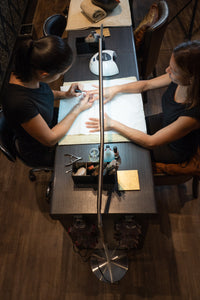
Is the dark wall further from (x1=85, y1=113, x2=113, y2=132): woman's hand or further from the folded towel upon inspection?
(x1=85, y1=113, x2=113, y2=132): woman's hand

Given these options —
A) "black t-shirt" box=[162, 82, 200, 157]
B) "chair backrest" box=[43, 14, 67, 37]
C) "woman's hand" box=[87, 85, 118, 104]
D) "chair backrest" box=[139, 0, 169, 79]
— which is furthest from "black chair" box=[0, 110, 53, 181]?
"chair backrest" box=[139, 0, 169, 79]

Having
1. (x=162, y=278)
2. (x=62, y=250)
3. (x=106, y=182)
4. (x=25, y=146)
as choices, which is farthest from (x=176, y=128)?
(x=62, y=250)

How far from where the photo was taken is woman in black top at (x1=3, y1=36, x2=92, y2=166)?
1.19 m

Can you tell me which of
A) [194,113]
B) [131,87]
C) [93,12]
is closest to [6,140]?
[131,87]

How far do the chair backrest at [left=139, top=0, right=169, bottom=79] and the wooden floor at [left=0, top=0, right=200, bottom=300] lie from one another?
4.35 ft

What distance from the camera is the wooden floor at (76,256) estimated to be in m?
1.69

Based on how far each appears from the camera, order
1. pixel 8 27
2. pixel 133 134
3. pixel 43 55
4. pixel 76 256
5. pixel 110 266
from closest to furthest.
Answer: pixel 43 55 < pixel 133 134 < pixel 110 266 < pixel 76 256 < pixel 8 27

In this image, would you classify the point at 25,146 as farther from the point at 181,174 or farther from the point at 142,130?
the point at 181,174

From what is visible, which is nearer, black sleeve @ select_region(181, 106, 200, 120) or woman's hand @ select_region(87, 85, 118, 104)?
black sleeve @ select_region(181, 106, 200, 120)

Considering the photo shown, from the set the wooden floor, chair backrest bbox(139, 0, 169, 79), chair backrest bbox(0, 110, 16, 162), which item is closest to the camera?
chair backrest bbox(0, 110, 16, 162)

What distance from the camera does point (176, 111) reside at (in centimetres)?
143

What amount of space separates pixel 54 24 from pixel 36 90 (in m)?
1.12

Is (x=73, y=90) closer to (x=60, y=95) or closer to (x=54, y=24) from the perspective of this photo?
(x=60, y=95)

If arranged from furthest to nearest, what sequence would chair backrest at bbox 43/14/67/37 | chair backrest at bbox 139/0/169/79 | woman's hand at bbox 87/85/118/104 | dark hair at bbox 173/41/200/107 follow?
1. chair backrest at bbox 43/14/67/37
2. chair backrest at bbox 139/0/169/79
3. woman's hand at bbox 87/85/118/104
4. dark hair at bbox 173/41/200/107
